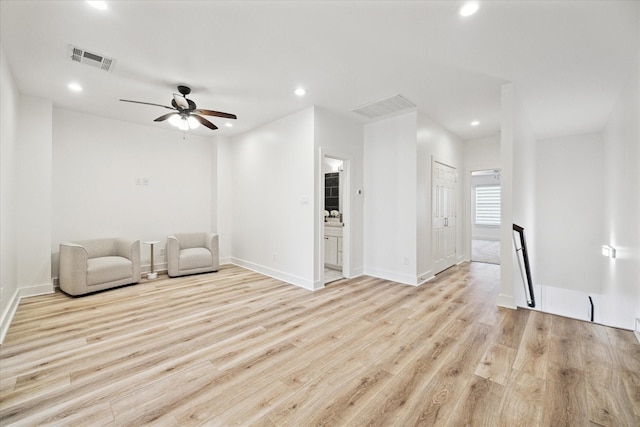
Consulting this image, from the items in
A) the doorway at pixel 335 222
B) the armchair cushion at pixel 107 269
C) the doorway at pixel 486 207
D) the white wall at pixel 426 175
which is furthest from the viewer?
the doorway at pixel 486 207

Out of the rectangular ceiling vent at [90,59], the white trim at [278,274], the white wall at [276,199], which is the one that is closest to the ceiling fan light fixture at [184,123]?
the rectangular ceiling vent at [90,59]

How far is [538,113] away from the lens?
445cm

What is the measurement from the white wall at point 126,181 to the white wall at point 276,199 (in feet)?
2.66

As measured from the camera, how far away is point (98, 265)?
3959 mm

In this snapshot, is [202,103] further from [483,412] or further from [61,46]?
[483,412]

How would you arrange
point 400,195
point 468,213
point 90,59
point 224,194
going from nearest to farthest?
point 90,59
point 400,195
point 224,194
point 468,213

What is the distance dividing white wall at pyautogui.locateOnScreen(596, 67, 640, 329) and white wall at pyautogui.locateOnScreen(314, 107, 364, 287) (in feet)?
10.9

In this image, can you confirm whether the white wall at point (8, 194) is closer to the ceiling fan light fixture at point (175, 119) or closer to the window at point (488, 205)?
the ceiling fan light fixture at point (175, 119)

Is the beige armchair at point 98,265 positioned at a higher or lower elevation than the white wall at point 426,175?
lower

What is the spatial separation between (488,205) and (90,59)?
12055 millimetres

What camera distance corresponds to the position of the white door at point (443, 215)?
5043mm

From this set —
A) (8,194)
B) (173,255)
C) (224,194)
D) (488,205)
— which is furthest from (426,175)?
(488,205)

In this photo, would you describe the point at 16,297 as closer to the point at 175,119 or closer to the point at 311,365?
the point at 175,119

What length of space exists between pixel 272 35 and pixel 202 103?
2.14 metres
